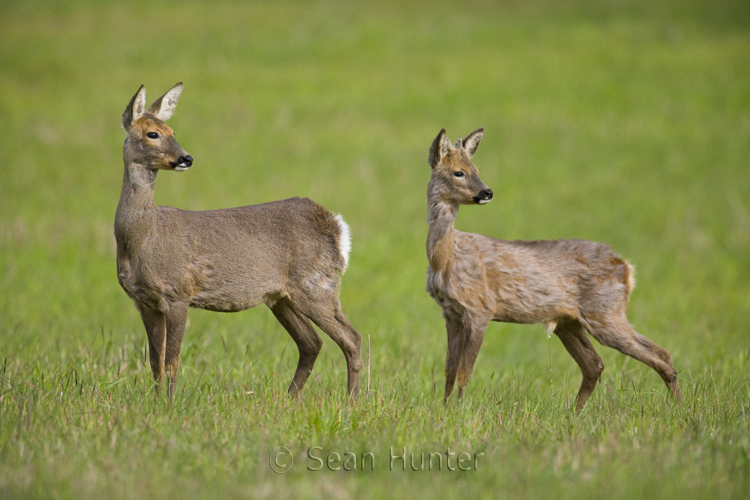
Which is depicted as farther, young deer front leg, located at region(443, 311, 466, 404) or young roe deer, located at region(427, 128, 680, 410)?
young deer front leg, located at region(443, 311, 466, 404)

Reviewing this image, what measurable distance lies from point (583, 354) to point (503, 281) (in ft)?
3.46

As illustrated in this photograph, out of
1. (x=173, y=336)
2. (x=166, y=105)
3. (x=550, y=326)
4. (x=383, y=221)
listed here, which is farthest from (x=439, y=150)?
(x=383, y=221)

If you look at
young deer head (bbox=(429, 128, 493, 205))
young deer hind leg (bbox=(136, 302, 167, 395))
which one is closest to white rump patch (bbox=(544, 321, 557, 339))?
young deer head (bbox=(429, 128, 493, 205))

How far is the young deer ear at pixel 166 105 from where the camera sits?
19.0 feet

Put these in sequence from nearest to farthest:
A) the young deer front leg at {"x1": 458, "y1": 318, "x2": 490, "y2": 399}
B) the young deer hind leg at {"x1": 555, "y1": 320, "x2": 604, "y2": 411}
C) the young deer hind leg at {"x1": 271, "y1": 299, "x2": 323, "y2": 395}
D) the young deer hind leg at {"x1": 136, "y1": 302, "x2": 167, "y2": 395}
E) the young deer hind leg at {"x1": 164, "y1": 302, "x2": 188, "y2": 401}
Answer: the young deer hind leg at {"x1": 164, "y1": 302, "x2": 188, "y2": 401}, the young deer hind leg at {"x1": 136, "y1": 302, "x2": 167, "y2": 395}, the young deer front leg at {"x1": 458, "y1": 318, "x2": 490, "y2": 399}, the young deer hind leg at {"x1": 271, "y1": 299, "x2": 323, "y2": 395}, the young deer hind leg at {"x1": 555, "y1": 320, "x2": 604, "y2": 411}

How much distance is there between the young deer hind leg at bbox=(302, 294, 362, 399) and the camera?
605cm

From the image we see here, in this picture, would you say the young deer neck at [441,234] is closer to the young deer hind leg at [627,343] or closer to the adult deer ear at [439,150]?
the adult deer ear at [439,150]

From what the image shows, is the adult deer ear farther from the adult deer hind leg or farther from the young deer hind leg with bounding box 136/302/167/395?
the young deer hind leg with bounding box 136/302/167/395

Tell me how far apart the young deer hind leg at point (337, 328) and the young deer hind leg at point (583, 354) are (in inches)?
70.1

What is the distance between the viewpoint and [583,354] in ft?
21.9

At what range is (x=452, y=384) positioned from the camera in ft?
20.4

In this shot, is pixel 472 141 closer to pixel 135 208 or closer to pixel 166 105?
pixel 166 105

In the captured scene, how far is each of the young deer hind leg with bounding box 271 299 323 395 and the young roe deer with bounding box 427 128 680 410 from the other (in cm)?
102

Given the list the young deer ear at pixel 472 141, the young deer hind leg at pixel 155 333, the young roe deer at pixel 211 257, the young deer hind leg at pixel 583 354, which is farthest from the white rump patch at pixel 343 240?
the young deer hind leg at pixel 583 354
